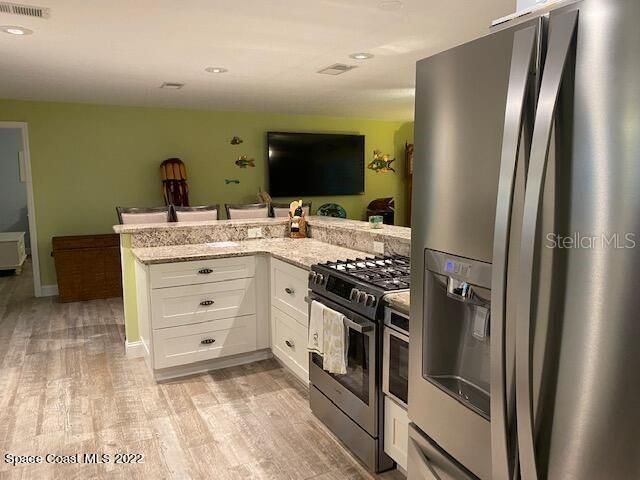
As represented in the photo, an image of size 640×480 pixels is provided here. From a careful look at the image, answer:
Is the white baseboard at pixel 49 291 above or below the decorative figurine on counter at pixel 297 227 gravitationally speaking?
below

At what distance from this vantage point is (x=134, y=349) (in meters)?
3.62

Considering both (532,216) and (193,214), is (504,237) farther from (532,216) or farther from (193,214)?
(193,214)

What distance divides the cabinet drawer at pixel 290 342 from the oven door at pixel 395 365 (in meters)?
0.90

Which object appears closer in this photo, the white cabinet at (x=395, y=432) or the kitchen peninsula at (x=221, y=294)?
the white cabinet at (x=395, y=432)

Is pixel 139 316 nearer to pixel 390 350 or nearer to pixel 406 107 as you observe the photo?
pixel 390 350

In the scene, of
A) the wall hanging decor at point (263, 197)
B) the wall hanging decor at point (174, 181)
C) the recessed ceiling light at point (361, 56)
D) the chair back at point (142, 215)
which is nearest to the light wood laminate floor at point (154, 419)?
the chair back at point (142, 215)

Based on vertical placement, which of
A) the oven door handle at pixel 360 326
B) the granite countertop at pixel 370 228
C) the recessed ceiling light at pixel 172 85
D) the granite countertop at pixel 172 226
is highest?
the recessed ceiling light at pixel 172 85

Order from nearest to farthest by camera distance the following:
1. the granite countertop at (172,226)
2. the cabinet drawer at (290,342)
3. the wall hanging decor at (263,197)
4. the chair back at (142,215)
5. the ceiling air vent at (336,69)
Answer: the cabinet drawer at (290,342), the granite countertop at (172,226), the ceiling air vent at (336,69), the chair back at (142,215), the wall hanging decor at (263,197)

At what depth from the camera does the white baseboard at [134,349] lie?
11.8 ft

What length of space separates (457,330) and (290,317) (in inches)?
70.8

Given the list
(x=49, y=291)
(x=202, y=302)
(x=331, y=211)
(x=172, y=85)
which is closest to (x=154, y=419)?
(x=202, y=302)

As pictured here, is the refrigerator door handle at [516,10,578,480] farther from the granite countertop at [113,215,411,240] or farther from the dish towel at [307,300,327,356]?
the granite countertop at [113,215,411,240]

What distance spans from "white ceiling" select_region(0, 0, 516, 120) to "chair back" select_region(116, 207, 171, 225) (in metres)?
1.21

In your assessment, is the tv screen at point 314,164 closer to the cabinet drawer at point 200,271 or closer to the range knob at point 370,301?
the cabinet drawer at point 200,271
